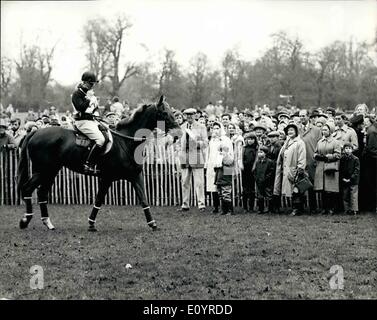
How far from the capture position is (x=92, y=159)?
417 inches

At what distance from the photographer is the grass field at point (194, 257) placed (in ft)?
21.2

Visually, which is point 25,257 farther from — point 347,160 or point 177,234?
point 347,160

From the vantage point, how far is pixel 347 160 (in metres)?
12.0

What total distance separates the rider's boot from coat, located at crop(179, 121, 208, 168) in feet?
10.7

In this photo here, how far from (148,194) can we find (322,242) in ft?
20.8

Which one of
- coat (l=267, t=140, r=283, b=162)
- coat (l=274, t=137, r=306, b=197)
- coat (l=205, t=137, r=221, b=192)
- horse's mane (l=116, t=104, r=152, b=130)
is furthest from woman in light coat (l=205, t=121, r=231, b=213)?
horse's mane (l=116, t=104, r=152, b=130)

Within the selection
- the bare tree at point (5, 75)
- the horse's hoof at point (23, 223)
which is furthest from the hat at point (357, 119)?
the bare tree at point (5, 75)

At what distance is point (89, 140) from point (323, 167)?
5368 millimetres

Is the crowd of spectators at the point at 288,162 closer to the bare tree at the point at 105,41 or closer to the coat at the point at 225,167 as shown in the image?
the coat at the point at 225,167

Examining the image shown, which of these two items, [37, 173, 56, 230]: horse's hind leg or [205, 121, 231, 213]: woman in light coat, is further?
[205, 121, 231, 213]: woman in light coat

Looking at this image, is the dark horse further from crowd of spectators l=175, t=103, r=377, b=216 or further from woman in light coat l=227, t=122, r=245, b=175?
woman in light coat l=227, t=122, r=245, b=175

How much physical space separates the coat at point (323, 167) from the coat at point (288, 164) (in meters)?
0.46

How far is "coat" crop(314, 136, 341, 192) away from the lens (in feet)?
39.5
